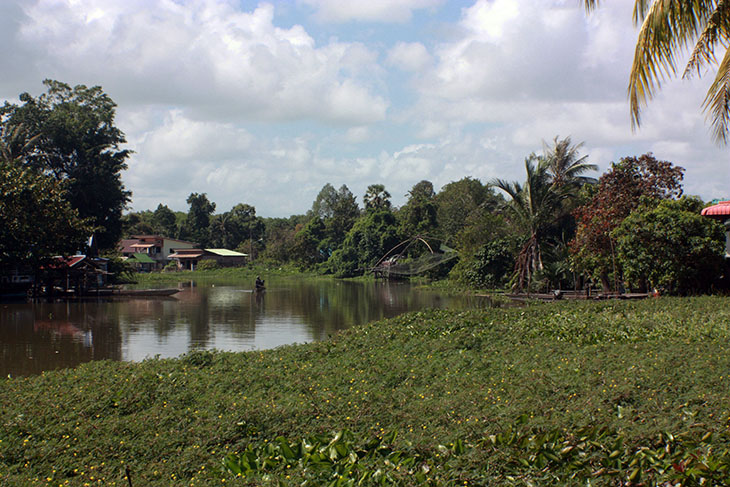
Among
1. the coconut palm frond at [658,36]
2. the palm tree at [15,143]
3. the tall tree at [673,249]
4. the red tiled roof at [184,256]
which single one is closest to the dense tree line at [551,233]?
the tall tree at [673,249]

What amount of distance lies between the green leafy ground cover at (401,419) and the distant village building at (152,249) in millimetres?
60519

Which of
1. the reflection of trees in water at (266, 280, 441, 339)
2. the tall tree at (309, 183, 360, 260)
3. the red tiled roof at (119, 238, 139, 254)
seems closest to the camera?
the reflection of trees in water at (266, 280, 441, 339)

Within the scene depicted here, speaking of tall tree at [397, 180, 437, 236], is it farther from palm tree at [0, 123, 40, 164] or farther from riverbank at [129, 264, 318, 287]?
palm tree at [0, 123, 40, 164]

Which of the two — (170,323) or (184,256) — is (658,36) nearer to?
(170,323)

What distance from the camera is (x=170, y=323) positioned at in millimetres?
19906

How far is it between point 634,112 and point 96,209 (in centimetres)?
3713

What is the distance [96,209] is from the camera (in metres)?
37.8

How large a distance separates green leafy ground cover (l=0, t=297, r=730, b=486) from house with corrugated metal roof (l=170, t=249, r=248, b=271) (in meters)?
57.4

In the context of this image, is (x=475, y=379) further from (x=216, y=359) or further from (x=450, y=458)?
(x=216, y=359)

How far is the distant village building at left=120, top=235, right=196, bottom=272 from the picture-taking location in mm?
66312

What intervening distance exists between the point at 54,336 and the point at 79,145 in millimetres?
23567

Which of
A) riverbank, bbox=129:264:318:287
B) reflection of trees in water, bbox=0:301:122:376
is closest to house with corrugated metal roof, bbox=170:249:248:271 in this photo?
riverbank, bbox=129:264:318:287

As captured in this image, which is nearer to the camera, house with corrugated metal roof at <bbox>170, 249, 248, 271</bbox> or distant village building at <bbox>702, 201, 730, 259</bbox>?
distant village building at <bbox>702, 201, 730, 259</bbox>

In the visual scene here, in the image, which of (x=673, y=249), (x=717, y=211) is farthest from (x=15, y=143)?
(x=717, y=211)
